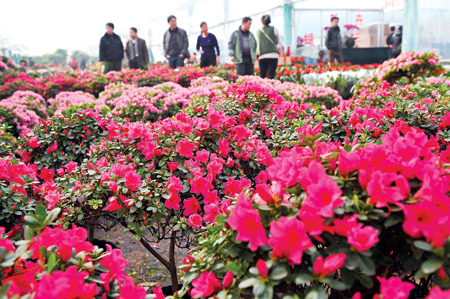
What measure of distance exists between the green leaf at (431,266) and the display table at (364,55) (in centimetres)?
1422

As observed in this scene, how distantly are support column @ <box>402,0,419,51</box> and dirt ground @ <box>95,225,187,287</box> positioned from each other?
8085 mm

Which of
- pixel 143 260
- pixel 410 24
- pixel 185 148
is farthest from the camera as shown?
pixel 410 24

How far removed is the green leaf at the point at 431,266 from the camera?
750 mm

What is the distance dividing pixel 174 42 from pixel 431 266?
8795mm

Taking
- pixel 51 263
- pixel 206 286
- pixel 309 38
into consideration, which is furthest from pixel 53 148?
pixel 309 38

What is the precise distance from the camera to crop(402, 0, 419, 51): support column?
27.0 ft

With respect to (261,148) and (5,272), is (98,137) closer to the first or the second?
(261,148)

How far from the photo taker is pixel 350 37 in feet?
47.3

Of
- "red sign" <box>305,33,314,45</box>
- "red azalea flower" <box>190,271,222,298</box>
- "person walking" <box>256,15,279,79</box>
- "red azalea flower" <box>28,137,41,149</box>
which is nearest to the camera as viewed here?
"red azalea flower" <box>190,271,222,298</box>

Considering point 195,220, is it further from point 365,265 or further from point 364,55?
point 364,55

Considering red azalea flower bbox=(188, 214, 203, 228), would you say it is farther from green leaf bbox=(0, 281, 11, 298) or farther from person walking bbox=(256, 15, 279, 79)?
person walking bbox=(256, 15, 279, 79)

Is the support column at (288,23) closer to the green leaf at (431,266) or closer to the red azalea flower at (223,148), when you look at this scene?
the red azalea flower at (223,148)

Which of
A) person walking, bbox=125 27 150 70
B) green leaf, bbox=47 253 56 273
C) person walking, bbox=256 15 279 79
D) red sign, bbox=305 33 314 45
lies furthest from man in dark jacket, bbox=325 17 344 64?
green leaf, bbox=47 253 56 273

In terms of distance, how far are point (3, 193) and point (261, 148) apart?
1492 millimetres
